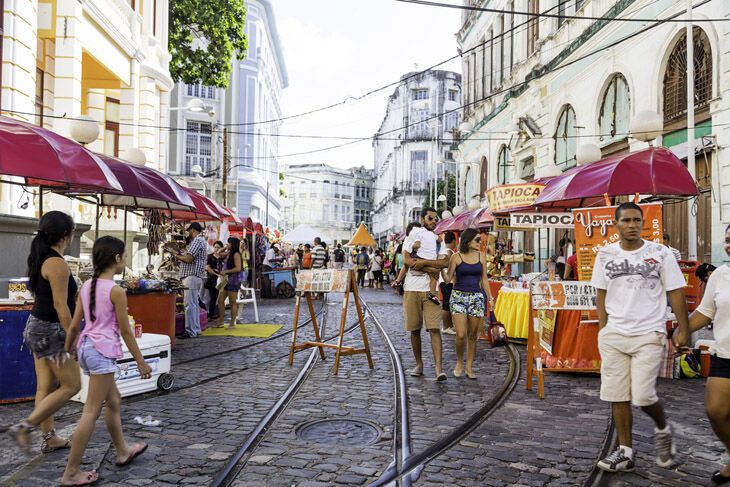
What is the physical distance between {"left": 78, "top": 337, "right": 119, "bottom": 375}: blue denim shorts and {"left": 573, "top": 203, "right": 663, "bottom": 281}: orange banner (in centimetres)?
574

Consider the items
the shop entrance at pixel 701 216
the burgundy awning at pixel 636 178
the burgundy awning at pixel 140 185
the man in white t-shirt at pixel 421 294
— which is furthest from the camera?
the shop entrance at pixel 701 216

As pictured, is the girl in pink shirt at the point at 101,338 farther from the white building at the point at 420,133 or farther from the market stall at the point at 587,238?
the white building at the point at 420,133

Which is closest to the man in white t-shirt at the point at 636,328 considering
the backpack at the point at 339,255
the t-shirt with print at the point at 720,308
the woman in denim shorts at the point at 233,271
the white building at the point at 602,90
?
the t-shirt with print at the point at 720,308

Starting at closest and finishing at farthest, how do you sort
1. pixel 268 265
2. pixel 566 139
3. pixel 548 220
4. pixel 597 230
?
pixel 597 230 < pixel 548 220 < pixel 566 139 < pixel 268 265

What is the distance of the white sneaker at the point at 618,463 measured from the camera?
4.29 metres

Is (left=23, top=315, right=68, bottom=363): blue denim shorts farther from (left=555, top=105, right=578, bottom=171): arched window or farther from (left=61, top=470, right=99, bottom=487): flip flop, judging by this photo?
(left=555, top=105, right=578, bottom=171): arched window

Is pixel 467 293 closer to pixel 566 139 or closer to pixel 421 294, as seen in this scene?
pixel 421 294

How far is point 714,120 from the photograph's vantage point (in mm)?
12062

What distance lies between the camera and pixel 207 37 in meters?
23.5

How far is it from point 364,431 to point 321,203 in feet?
315

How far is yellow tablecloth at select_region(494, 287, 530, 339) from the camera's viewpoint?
10.5m

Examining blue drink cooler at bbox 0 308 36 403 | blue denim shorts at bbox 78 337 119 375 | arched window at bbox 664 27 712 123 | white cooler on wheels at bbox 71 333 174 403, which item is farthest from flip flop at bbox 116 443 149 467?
arched window at bbox 664 27 712 123

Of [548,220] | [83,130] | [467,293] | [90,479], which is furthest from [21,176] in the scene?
[548,220]

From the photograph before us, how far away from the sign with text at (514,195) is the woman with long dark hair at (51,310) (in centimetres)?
791
